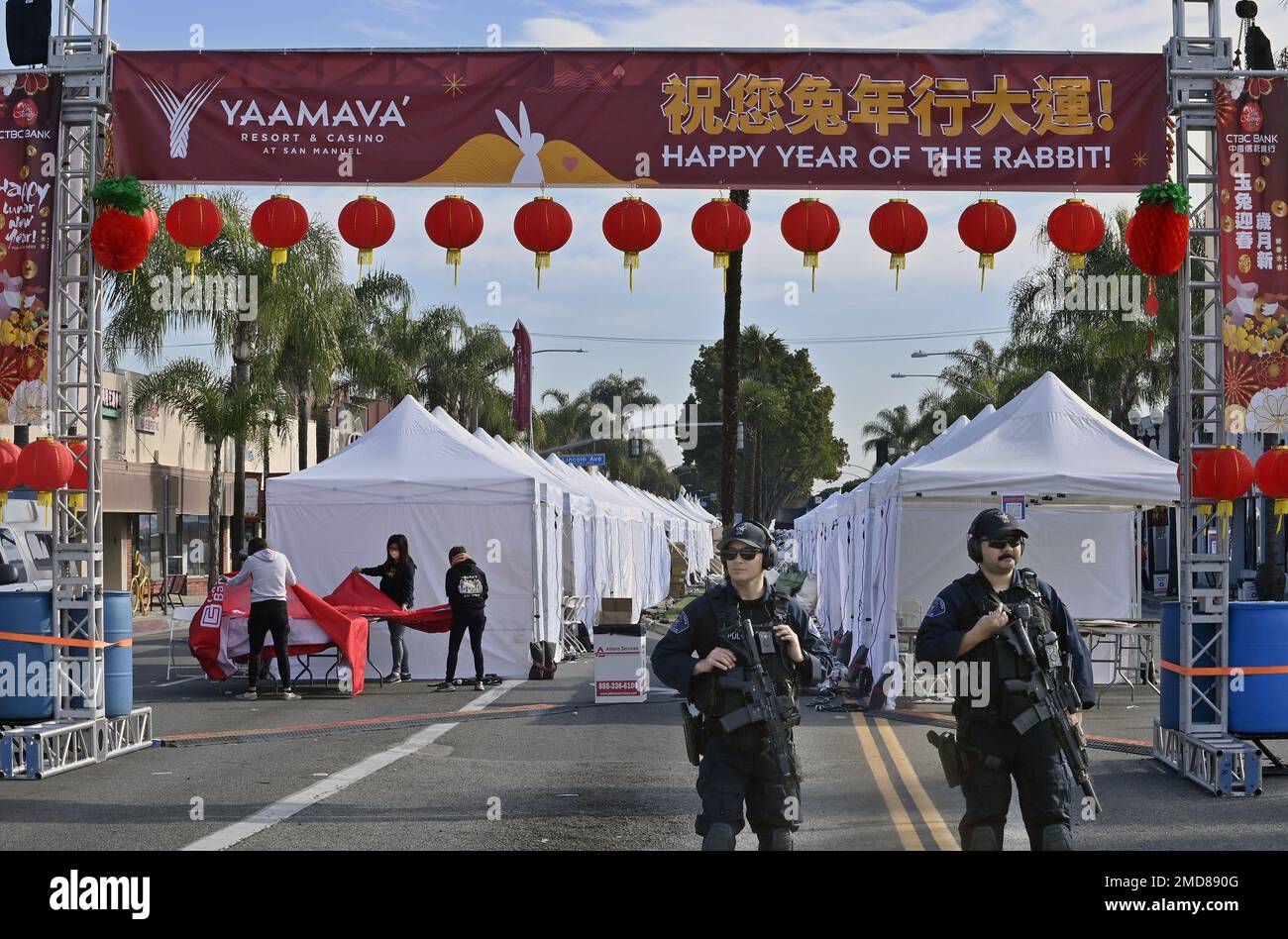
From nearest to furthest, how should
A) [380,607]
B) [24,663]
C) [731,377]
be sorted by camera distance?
[24,663]
[380,607]
[731,377]

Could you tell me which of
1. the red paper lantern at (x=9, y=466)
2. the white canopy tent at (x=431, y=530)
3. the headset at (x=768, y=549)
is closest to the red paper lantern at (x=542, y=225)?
the red paper lantern at (x=9, y=466)

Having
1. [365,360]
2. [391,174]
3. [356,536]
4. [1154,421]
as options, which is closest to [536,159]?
[391,174]

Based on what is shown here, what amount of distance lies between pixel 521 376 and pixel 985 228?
37.2m

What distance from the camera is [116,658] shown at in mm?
13203

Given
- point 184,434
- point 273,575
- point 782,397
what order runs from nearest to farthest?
point 273,575, point 184,434, point 782,397

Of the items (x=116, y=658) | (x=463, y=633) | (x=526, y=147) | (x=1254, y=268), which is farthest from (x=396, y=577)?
(x=1254, y=268)

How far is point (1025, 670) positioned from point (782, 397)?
8859cm

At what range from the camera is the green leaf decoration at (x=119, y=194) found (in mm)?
12211

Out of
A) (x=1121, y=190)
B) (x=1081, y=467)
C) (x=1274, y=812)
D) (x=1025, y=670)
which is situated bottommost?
(x=1274, y=812)

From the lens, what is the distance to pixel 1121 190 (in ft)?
41.1

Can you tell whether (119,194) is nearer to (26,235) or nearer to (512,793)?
(26,235)

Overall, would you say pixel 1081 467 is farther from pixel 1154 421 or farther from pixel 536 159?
pixel 1154 421

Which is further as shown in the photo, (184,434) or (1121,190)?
(184,434)

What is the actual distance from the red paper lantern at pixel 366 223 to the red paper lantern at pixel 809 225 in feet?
10.6
